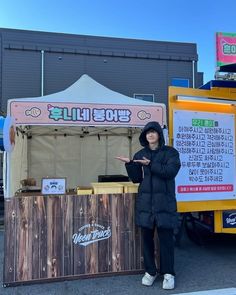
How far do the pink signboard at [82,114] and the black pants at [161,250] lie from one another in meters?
1.48

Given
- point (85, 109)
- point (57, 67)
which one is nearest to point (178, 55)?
point (57, 67)

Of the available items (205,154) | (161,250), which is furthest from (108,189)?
(205,154)

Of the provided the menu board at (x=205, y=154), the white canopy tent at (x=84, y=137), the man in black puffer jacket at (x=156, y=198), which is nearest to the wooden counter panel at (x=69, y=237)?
the man in black puffer jacket at (x=156, y=198)

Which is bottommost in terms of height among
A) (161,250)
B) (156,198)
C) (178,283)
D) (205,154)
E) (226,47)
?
(178,283)

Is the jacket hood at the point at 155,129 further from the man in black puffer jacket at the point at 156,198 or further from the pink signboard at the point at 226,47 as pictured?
the pink signboard at the point at 226,47

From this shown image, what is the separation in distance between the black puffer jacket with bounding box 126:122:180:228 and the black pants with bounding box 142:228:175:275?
145 mm

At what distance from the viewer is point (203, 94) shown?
15.2 ft

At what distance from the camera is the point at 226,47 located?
5.72 m

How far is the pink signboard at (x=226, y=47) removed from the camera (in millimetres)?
5625

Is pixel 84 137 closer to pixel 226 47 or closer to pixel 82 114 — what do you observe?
pixel 82 114

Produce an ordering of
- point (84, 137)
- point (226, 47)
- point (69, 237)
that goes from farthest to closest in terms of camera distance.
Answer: point (84, 137) → point (226, 47) → point (69, 237)

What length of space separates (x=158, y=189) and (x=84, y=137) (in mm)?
4063

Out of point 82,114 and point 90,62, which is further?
point 90,62

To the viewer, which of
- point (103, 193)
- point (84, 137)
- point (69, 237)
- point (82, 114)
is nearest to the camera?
point (69, 237)
